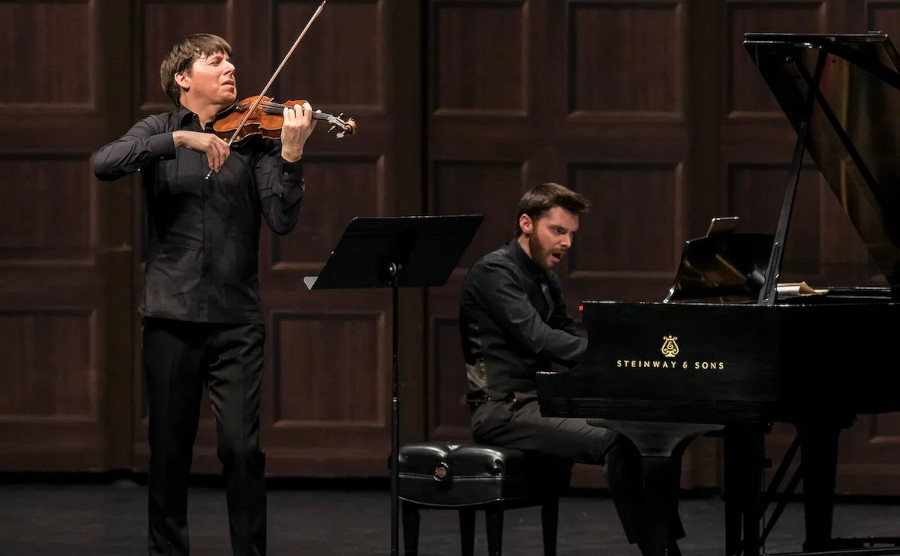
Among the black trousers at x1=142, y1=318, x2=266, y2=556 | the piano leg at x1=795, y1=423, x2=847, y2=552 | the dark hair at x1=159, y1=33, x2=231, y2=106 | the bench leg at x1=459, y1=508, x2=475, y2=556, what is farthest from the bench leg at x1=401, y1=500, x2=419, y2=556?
the dark hair at x1=159, y1=33, x2=231, y2=106

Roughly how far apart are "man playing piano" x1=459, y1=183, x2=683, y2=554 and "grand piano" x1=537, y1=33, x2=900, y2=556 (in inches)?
18.0

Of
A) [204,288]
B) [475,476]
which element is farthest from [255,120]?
[475,476]

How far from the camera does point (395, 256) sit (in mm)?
4059

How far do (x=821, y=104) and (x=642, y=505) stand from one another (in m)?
1.21

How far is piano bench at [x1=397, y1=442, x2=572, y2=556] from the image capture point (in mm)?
4309

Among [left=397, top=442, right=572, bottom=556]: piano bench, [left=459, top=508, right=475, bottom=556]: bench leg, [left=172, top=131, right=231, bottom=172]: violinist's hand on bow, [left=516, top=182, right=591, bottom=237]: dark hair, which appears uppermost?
[left=172, top=131, right=231, bottom=172]: violinist's hand on bow

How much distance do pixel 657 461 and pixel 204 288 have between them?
4.27 ft

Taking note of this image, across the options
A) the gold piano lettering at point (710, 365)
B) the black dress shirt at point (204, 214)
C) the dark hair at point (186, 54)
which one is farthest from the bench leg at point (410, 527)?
the dark hair at point (186, 54)

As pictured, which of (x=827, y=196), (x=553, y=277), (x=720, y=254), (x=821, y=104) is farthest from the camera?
(x=827, y=196)

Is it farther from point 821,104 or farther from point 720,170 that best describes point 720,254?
point 720,170

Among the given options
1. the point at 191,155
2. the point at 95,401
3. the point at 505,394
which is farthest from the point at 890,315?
the point at 95,401

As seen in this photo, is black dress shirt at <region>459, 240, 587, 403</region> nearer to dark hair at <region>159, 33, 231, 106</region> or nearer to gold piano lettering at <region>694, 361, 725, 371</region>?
gold piano lettering at <region>694, 361, 725, 371</region>

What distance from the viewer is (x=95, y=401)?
21.0 feet

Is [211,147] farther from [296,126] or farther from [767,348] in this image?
[767,348]
